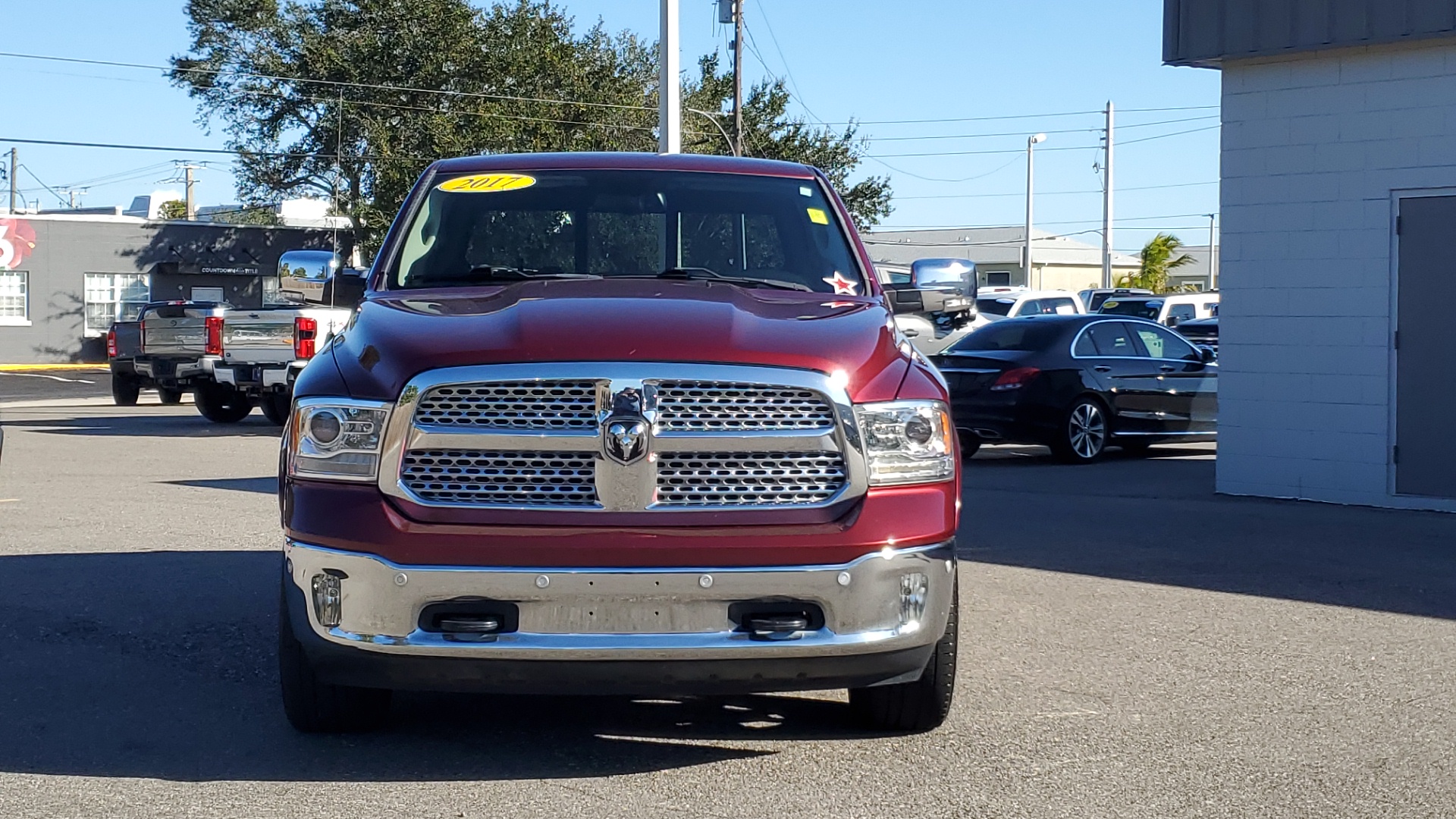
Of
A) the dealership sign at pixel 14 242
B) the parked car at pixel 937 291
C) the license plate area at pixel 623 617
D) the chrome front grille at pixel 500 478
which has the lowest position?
the license plate area at pixel 623 617

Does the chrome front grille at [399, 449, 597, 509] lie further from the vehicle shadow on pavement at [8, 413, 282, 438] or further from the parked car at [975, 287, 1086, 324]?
the parked car at [975, 287, 1086, 324]

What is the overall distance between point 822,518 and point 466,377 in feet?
3.38

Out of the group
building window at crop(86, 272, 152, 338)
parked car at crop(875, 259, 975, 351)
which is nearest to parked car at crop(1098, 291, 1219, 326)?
parked car at crop(875, 259, 975, 351)

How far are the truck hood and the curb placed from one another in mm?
43892

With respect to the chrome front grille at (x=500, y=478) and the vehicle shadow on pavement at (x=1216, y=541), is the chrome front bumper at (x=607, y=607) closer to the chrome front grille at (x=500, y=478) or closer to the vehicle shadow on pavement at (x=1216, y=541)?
the chrome front grille at (x=500, y=478)

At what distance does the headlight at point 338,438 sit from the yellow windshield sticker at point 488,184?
1767 millimetres

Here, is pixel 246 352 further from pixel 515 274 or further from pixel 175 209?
pixel 175 209

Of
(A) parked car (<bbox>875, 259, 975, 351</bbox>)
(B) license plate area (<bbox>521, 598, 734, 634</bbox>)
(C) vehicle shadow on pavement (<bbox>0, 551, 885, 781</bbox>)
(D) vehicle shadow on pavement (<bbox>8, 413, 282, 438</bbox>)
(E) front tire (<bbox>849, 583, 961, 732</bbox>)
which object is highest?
(A) parked car (<bbox>875, 259, 975, 351</bbox>)

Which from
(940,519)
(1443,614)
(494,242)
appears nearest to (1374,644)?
(1443,614)

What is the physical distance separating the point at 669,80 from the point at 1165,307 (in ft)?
43.3

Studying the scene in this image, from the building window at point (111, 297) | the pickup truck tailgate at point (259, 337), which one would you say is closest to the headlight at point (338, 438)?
the pickup truck tailgate at point (259, 337)

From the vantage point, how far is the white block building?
1188cm

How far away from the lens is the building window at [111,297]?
4872 cm

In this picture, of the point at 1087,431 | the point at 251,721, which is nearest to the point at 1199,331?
the point at 1087,431
